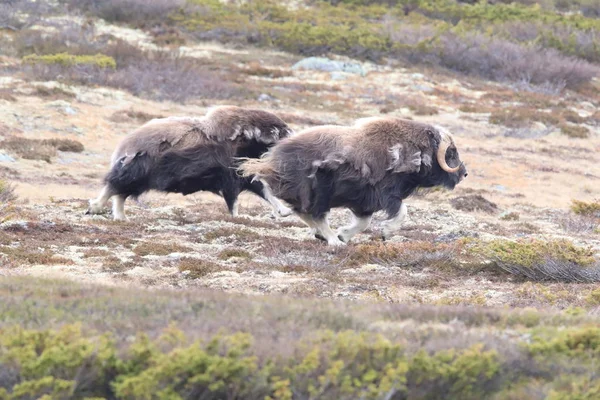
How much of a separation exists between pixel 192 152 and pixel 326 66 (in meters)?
16.7

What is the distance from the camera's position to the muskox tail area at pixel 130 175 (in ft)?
28.0

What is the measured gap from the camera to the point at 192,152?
335 inches

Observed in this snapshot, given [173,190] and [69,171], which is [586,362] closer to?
[173,190]

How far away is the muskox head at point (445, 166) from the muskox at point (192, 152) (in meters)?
1.45

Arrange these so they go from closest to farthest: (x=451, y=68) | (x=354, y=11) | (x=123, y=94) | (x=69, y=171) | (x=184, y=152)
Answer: (x=184, y=152) < (x=69, y=171) < (x=123, y=94) < (x=451, y=68) < (x=354, y=11)

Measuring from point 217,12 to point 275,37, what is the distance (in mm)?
3443

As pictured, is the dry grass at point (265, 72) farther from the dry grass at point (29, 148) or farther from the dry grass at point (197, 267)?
the dry grass at point (197, 267)

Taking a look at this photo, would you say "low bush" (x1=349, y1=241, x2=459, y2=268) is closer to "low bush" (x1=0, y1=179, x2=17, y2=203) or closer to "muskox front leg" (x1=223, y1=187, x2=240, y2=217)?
"muskox front leg" (x1=223, y1=187, x2=240, y2=217)

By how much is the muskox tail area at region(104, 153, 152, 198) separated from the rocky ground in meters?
0.33

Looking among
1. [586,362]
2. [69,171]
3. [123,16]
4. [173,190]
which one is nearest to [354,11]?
[123,16]

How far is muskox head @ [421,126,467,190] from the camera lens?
26.7ft

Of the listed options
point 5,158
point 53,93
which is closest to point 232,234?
point 5,158

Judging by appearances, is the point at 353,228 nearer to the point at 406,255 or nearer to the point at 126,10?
the point at 406,255

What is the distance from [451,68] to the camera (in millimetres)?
26984
